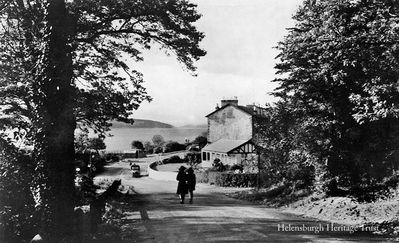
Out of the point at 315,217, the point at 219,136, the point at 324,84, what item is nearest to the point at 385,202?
the point at 315,217

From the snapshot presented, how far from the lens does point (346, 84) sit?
14125mm

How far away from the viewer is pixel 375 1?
36.6ft

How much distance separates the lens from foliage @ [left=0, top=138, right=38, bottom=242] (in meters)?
9.23

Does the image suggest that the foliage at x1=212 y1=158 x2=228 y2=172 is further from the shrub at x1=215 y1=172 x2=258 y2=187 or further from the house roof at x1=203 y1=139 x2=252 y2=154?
the shrub at x1=215 y1=172 x2=258 y2=187

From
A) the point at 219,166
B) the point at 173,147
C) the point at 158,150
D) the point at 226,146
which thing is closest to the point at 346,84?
the point at 219,166

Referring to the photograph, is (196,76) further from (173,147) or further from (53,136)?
(173,147)

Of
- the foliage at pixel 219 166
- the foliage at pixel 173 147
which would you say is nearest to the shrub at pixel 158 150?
the foliage at pixel 173 147

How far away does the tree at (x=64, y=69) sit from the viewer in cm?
893

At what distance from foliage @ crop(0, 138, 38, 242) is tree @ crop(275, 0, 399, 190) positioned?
31.3ft

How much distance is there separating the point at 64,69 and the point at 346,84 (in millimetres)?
10208

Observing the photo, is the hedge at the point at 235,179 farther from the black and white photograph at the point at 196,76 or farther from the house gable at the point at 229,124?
the house gable at the point at 229,124

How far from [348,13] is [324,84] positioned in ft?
11.1

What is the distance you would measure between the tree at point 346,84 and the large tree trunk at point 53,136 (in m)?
7.74

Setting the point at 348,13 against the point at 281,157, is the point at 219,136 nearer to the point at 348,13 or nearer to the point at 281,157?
the point at 281,157
